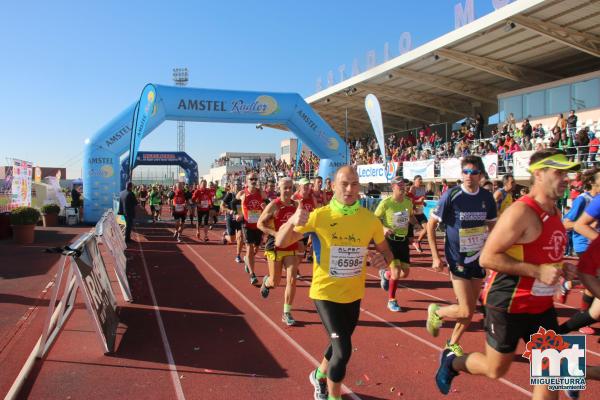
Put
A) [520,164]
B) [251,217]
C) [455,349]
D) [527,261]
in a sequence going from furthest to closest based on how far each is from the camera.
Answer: [520,164], [251,217], [455,349], [527,261]

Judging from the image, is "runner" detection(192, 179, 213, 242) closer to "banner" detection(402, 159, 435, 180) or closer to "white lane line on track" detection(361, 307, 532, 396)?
"white lane line on track" detection(361, 307, 532, 396)

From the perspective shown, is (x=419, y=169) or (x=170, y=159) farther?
(x=170, y=159)

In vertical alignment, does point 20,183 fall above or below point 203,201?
above

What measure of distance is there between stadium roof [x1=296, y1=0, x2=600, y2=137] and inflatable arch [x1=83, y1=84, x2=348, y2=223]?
23.2 feet

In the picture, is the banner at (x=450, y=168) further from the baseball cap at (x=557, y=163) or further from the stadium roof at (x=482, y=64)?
the baseball cap at (x=557, y=163)

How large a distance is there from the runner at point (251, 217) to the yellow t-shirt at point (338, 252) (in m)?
4.70

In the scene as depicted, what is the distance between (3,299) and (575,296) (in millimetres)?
9326

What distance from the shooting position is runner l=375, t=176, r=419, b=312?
681cm

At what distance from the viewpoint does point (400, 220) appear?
7.10 m

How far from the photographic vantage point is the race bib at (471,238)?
492cm

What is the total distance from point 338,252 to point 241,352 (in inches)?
84.4

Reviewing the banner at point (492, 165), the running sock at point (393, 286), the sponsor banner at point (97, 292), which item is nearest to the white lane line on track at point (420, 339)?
the running sock at point (393, 286)

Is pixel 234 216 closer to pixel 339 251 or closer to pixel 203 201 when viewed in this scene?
pixel 203 201

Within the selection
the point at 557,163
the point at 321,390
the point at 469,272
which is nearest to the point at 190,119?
the point at 469,272
